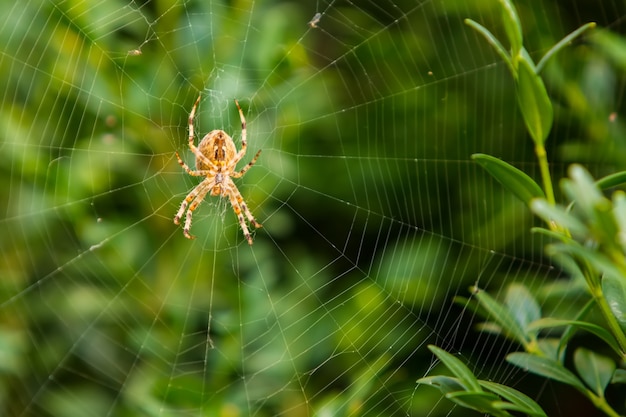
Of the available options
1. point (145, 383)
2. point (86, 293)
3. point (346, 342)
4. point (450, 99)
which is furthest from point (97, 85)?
point (450, 99)

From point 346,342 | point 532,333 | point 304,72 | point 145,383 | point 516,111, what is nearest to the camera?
point 532,333

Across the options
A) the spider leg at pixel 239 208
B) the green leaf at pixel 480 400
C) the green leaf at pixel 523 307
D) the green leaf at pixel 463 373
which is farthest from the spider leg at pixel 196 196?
the green leaf at pixel 480 400

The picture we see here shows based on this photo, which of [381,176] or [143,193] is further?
[381,176]

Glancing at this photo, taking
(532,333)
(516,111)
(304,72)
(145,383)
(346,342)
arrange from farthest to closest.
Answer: (516,111), (304,72), (346,342), (145,383), (532,333)

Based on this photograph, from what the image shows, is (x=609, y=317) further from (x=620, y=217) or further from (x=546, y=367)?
(x=620, y=217)

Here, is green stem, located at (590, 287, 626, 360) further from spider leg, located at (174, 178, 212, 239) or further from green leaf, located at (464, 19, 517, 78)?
spider leg, located at (174, 178, 212, 239)

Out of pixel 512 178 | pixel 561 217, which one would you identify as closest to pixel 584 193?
pixel 561 217

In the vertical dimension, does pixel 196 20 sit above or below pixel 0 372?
above

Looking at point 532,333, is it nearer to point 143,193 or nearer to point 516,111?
point 143,193
